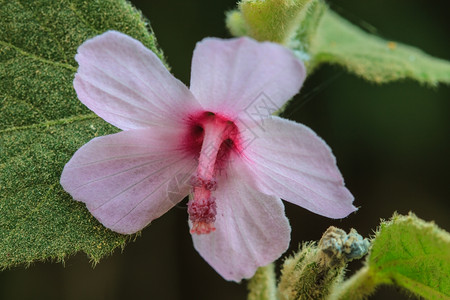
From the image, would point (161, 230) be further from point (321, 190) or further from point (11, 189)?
point (321, 190)

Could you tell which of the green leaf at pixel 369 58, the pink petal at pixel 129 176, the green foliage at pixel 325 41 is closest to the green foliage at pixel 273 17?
the green foliage at pixel 325 41

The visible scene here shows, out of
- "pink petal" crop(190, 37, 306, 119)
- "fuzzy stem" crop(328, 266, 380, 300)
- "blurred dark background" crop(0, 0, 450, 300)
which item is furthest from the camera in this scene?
"blurred dark background" crop(0, 0, 450, 300)

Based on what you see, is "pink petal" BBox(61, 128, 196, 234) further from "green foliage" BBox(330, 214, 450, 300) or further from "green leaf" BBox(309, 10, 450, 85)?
"green leaf" BBox(309, 10, 450, 85)

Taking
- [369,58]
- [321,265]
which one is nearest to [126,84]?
[321,265]

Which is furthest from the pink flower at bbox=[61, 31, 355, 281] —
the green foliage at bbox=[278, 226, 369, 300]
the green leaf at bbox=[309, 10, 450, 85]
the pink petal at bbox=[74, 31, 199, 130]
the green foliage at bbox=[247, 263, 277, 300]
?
the green leaf at bbox=[309, 10, 450, 85]

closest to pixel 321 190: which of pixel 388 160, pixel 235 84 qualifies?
pixel 235 84

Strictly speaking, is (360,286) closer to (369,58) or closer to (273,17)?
(273,17)
